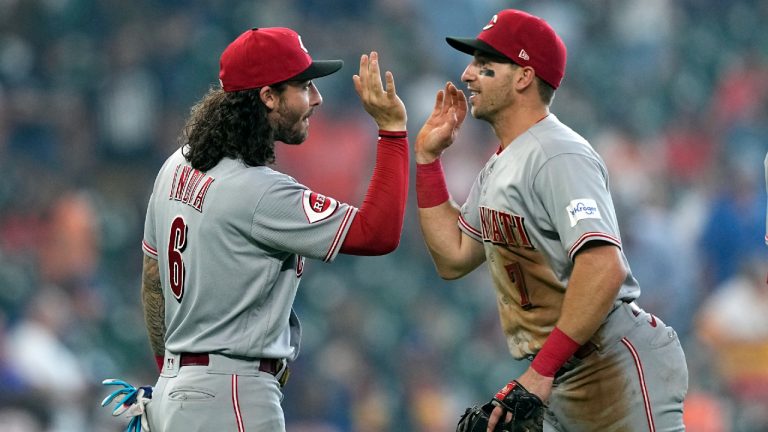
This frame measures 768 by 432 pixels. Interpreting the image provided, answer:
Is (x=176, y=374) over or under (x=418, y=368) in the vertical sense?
over

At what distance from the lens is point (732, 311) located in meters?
9.54

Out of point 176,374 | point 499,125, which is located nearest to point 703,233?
point 499,125

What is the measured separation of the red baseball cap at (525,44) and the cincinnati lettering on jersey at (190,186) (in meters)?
1.00

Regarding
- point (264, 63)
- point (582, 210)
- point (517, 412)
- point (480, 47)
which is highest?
point (480, 47)

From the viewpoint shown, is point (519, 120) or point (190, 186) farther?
point (519, 120)

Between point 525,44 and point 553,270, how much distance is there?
2.46 feet

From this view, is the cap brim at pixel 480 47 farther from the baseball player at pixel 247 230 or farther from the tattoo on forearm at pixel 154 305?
the tattoo on forearm at pixel 154 305

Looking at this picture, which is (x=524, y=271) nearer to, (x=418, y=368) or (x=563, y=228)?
(x=563, y=228)

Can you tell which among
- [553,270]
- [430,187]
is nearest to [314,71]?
[430,187]

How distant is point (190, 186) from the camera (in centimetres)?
384

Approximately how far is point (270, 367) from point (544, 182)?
1014 millimetres

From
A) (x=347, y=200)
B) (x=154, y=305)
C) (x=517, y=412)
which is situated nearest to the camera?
(x=517, y=412)

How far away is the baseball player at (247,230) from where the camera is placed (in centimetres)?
374

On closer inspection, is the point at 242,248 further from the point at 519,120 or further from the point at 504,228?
the point at 519,120
